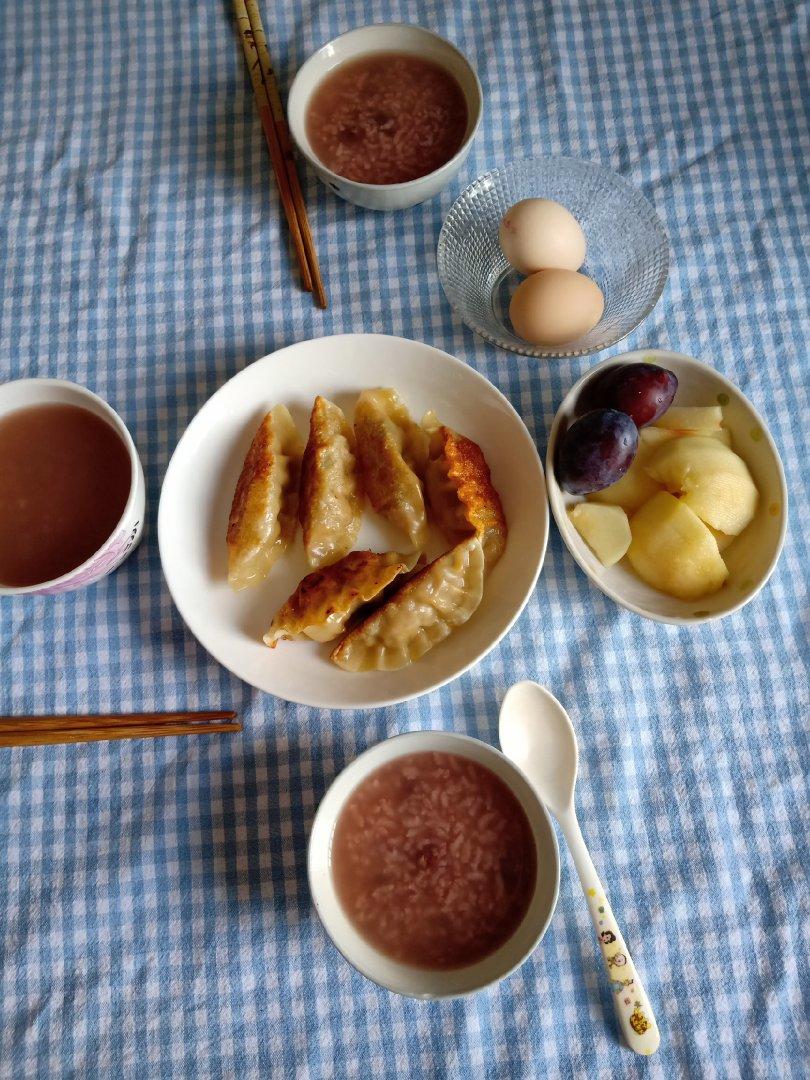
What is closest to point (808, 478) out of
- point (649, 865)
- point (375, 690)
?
point (649, 865)

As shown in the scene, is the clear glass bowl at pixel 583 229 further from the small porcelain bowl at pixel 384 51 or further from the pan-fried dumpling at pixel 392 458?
the pan-fried dumpling at pixel 392 458

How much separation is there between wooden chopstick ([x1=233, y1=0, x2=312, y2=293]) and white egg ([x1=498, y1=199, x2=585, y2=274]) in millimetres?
396

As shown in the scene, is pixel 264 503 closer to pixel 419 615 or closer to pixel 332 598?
pixel 332 598

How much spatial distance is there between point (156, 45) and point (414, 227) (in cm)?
73

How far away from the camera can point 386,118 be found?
1653 millimetres

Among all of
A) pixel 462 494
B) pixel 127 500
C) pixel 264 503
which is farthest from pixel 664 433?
pixel 127 500

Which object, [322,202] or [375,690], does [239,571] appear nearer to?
[375,690]

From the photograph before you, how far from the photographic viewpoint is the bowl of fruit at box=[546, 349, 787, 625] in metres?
1.39

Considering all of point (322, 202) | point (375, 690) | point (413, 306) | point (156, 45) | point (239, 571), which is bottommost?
point (375, 690)

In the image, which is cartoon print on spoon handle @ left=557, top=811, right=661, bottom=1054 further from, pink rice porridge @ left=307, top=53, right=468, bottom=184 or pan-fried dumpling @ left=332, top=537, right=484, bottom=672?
pink rice porridge @ left=307, top=53, right=468, bottom=184

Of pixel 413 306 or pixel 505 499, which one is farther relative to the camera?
pixel 413 306

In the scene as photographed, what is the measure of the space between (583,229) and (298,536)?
849mm

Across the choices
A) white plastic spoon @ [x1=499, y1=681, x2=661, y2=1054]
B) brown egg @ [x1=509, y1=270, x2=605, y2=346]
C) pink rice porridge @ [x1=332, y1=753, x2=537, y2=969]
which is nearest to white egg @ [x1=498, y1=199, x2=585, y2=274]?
brown egg @ [x1=509, y1=270, x2=605, y2=346]

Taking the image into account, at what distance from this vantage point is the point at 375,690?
4.61ft
